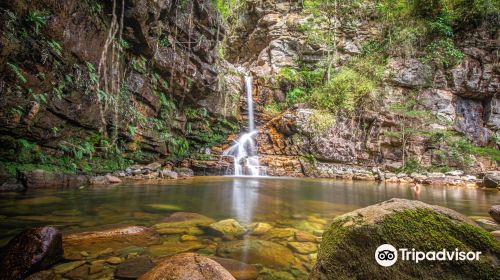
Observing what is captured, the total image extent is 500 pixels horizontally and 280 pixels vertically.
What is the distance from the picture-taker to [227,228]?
3.27m

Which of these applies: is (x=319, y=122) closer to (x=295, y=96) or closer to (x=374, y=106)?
(x=295, y=96)

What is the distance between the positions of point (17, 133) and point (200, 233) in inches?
235

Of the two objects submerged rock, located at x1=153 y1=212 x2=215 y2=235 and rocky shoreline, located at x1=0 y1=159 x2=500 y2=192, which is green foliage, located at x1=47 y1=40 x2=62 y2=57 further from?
submerged rock, located at x1=153 y1=212 x2=215 y2=235

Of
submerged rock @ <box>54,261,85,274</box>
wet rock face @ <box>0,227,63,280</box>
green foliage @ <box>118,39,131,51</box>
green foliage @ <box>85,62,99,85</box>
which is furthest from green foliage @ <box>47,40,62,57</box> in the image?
submerged rock @ <box>54,261,85,274</box>

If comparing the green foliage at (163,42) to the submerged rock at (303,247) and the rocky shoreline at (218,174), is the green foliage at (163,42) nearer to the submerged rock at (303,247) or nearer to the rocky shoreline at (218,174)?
the rocky shoreline at (218,174)

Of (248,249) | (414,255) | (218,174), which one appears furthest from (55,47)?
(414,255)

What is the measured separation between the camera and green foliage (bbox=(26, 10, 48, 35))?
228 inches

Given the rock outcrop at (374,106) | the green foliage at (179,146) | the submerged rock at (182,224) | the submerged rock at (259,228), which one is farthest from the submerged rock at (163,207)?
the rock outcrop at (374,106)

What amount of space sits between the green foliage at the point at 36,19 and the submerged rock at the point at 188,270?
713cm

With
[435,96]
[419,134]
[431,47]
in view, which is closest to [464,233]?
[419,134]

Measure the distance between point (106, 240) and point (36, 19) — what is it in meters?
6.24

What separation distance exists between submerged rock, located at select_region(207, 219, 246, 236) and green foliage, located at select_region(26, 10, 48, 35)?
21.5ft

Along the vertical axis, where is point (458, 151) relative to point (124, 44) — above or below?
below

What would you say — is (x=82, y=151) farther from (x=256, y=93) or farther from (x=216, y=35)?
(x=256, y=93)
